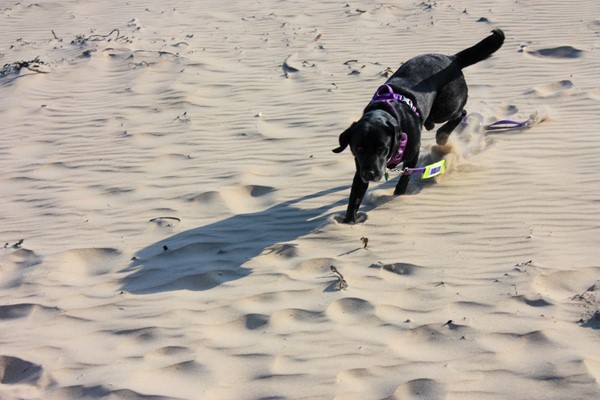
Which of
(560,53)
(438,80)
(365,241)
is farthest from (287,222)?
(560,53)

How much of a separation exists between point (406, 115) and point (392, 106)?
15cm

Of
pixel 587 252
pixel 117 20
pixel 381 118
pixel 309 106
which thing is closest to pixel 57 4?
pixel 117 20

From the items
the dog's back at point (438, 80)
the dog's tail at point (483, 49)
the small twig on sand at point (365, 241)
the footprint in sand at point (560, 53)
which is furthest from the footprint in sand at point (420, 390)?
the footprint in sand at point (560, 53)

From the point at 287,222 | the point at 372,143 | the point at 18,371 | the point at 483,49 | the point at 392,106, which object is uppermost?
the point at 483,49

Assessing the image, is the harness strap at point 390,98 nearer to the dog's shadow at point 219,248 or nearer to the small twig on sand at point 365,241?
the dog's shadow at point 219,248

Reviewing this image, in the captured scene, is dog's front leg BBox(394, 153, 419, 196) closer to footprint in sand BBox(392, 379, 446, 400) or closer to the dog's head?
the dog's head

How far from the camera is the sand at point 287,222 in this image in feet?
11.9

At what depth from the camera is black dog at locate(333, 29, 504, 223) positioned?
496 centimetres

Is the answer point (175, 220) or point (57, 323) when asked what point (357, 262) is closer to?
point (175, 220)

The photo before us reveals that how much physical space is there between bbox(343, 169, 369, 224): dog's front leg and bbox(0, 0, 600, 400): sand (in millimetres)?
129

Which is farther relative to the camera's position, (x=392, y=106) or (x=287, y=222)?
(x=287, y=222)

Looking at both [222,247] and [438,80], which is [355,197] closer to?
[222,247]

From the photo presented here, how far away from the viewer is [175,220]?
5473 millimetres

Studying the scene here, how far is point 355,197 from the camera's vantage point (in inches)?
205
